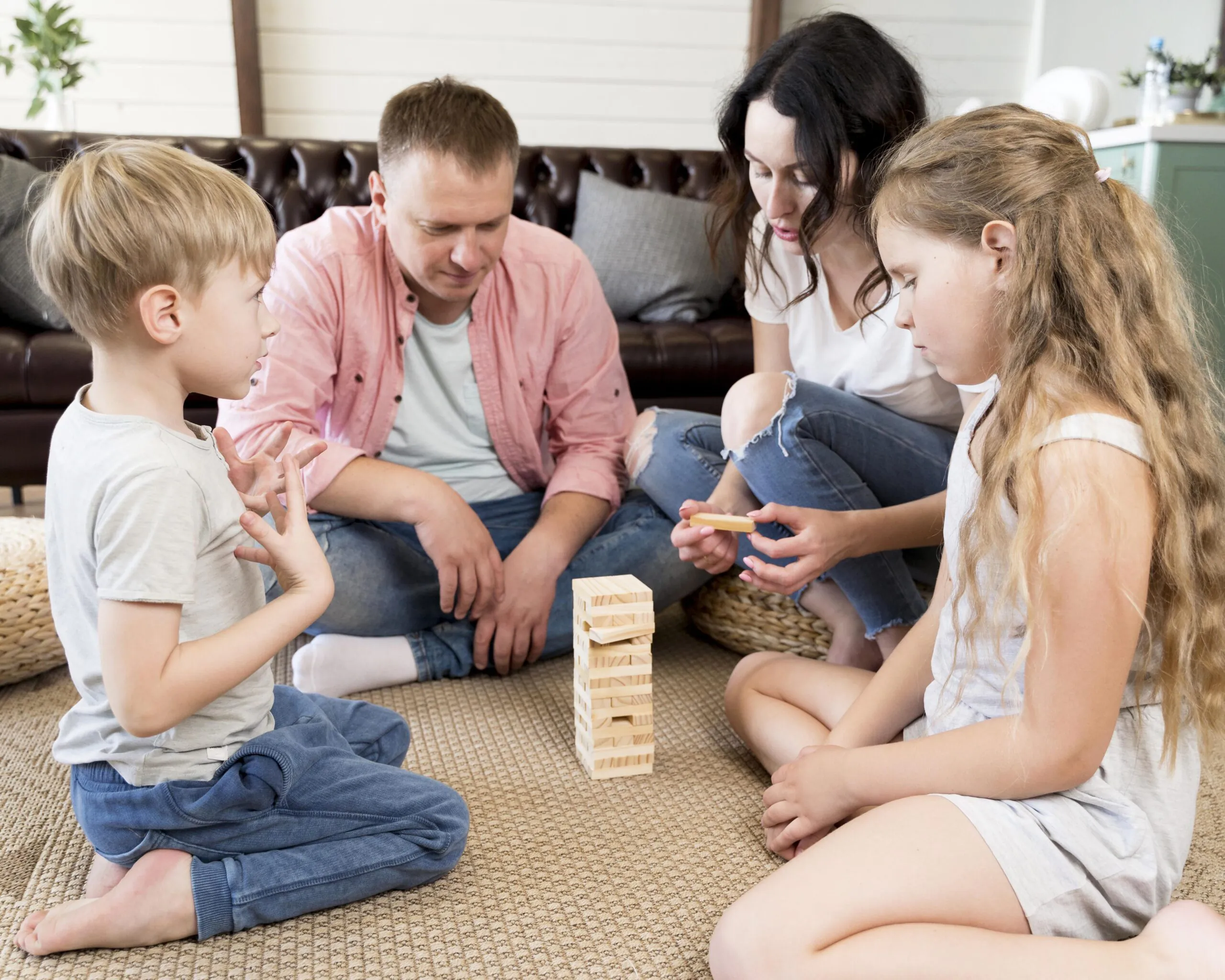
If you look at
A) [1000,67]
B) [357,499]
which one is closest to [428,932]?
[357,499]

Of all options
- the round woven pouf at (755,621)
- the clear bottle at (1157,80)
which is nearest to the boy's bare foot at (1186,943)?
the round woven pouf at (755,621)

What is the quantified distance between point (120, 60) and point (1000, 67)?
318cm

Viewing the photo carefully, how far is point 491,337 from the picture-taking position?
1.69m

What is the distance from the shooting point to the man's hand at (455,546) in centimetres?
149

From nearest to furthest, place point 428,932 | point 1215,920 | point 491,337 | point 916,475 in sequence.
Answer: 1. point 1215,920
2. point 428,932
3. point 916,475
4. point 491,337

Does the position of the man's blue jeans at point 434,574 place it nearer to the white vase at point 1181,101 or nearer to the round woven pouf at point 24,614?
the round woven pouf at point 24,614

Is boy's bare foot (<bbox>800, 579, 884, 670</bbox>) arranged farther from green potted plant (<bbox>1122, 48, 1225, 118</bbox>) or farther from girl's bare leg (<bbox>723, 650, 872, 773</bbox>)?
green potted plant (<bbox>1122, 48, 1225, 118</bbox>)

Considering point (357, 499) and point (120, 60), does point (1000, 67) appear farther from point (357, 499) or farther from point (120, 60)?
point (357, 499)

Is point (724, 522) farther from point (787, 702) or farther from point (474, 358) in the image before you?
point (474, 358)

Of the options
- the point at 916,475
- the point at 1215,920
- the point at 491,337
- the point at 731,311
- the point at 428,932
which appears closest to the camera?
the point at 1215,920

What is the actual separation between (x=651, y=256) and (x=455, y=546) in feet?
4.67

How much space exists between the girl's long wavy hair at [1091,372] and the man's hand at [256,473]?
1.99 feet

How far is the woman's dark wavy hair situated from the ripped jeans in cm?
16

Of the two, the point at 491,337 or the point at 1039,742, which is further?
the point at 491,337
